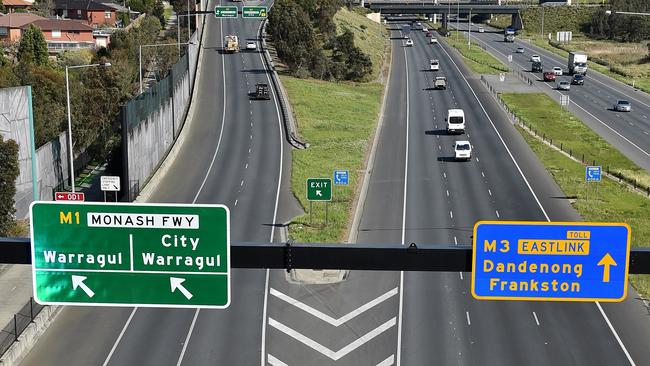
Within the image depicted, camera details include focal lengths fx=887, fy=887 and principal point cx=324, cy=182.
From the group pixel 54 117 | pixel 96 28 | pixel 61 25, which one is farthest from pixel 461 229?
pixel 96 28

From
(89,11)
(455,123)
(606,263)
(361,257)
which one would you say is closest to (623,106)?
(455,123)

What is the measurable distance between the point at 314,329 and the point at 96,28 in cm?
12120

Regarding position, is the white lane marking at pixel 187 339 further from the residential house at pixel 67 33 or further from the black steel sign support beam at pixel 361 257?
the residential house at pixel 67 33

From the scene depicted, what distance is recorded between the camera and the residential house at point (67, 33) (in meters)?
127

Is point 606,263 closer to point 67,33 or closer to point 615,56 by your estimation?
point 67,33

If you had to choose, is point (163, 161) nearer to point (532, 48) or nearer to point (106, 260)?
point (106, 260)

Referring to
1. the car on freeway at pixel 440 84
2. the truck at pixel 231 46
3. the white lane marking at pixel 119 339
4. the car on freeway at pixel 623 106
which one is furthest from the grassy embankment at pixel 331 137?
the car on freeway at pixel 623 106

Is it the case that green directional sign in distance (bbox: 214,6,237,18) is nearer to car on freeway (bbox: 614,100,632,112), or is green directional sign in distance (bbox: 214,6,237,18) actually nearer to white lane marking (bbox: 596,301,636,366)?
car on freeway (bbox: 614,100,632,112)

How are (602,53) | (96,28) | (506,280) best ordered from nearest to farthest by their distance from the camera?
(506,280) → (96,28) → (602,53)

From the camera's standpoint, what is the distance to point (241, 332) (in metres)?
36.3

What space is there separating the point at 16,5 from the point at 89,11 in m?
21.4

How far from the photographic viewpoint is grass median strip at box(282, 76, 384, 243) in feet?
177

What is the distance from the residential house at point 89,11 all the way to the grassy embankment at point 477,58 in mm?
62949

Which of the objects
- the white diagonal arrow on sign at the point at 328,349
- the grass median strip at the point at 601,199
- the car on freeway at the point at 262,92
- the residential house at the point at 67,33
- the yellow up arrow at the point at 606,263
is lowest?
the white diagonal arrow on sign at the point at 328,349
